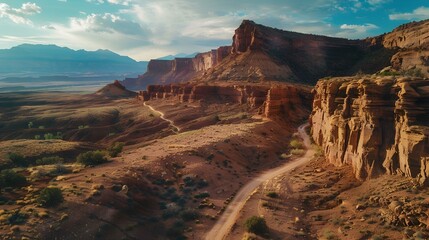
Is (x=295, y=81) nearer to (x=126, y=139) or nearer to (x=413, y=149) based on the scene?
(x=126, y=139)

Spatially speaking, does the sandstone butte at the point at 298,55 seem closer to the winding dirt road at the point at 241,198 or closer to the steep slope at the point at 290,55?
the steep slope at the point at 290,55

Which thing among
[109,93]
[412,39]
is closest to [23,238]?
[412,39]

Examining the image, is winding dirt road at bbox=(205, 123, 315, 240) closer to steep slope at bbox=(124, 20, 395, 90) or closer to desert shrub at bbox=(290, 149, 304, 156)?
desert shrub at bbox=(290, 149, 304, 156)

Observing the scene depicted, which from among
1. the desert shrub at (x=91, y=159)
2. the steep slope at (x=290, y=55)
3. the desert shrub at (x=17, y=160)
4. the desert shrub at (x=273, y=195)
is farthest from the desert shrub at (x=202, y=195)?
the steep slope at (x=290, y=55)

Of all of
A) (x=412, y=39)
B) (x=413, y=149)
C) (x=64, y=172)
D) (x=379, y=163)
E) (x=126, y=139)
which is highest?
(x=412, y=39)

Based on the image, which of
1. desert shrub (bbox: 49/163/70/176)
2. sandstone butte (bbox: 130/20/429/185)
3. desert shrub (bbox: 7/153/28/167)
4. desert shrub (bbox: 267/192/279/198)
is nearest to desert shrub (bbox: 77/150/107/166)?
desert shrub (bbox: 49/163/70/176)

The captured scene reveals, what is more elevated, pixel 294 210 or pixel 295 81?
pixel 295 81
